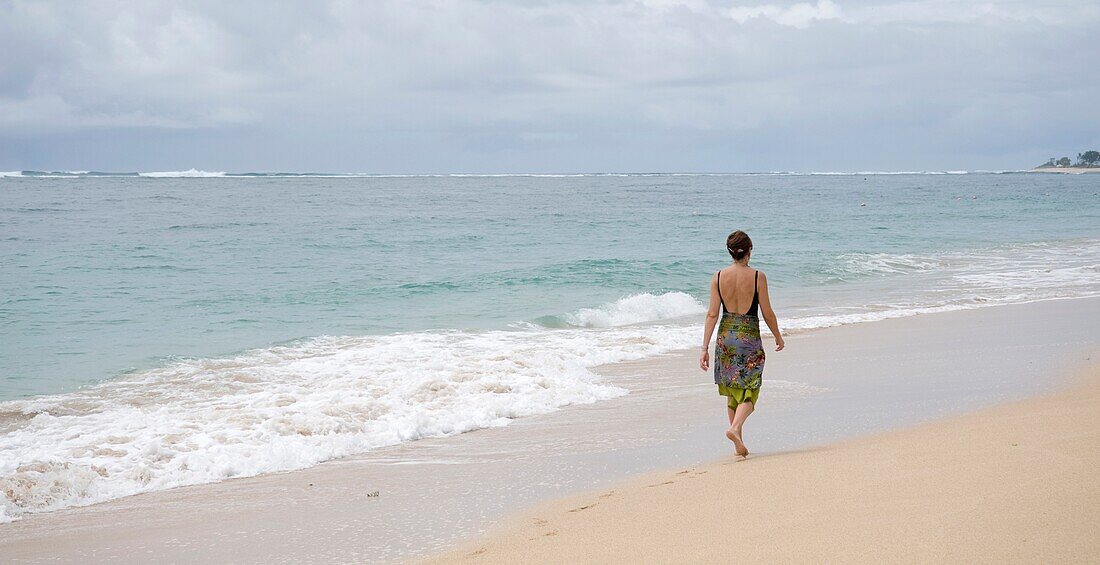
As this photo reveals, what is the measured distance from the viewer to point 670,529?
4.71m

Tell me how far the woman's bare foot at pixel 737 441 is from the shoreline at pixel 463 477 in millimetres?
306

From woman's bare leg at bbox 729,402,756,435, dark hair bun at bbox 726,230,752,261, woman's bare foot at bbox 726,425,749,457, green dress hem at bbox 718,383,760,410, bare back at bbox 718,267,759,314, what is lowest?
woman's bare foot at bbox 726,425,749,457

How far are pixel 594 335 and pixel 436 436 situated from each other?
20.6 feet

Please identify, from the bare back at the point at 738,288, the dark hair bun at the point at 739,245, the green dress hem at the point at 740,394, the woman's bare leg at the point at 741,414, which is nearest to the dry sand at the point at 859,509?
the woman's bare leg at the point at 741,414

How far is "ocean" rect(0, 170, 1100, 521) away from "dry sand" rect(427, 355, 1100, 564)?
307cm

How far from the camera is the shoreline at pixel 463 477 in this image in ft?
17.6

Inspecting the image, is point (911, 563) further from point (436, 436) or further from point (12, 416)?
point (12, 416)

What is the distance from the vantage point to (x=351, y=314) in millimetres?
16344

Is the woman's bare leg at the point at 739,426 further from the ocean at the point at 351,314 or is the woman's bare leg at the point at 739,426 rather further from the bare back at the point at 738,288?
the ocean at the point at 351,314

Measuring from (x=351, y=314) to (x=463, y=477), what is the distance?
33.8ft

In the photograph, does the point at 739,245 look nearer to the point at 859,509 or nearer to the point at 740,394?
the point at 740,394

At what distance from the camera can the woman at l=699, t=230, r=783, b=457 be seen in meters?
6.13

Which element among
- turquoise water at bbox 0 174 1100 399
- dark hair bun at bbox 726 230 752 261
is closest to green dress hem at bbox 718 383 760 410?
dark hair bun at bbox 726 230 752 261

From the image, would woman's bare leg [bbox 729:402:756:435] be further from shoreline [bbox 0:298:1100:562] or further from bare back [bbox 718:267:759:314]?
bare back [bbox 718:267:759:314]
